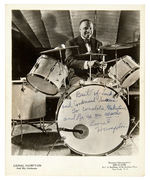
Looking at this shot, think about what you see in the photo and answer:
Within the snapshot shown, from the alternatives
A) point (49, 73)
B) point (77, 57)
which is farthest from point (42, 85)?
point (77, 57)

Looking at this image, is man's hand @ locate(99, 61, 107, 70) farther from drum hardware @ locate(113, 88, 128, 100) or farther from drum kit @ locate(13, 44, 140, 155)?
drum hardware @ locate(113, 88, 128, 100)

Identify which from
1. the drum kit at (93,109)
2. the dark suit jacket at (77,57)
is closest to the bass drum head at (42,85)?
the drum kit at (93,109)

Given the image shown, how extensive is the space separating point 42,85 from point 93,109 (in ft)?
0.86

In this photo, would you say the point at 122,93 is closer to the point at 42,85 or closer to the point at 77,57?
the point at 77,57

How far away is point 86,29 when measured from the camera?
177 centimetres

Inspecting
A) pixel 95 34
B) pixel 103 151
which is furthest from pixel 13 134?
pixel 95 34

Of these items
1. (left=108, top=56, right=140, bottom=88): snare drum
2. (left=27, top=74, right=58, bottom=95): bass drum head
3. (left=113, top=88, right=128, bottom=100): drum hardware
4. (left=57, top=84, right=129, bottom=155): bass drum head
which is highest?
(left=108, top=56, right=140, bottom=88): snare drum

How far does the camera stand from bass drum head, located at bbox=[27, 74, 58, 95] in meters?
1.78

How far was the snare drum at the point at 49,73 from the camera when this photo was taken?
1748 mm

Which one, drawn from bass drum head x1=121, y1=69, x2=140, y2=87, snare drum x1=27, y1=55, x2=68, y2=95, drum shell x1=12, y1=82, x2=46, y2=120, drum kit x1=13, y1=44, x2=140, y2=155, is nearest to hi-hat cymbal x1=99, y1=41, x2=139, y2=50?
drum kit x1=13, y1=44, x2=140, y2=155

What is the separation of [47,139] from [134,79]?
489 millimetres

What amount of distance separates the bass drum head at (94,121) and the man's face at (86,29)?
263mm

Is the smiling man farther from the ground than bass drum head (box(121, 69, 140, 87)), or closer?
farther from the ground

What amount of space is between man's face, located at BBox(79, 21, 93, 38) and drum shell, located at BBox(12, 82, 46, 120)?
341mm
